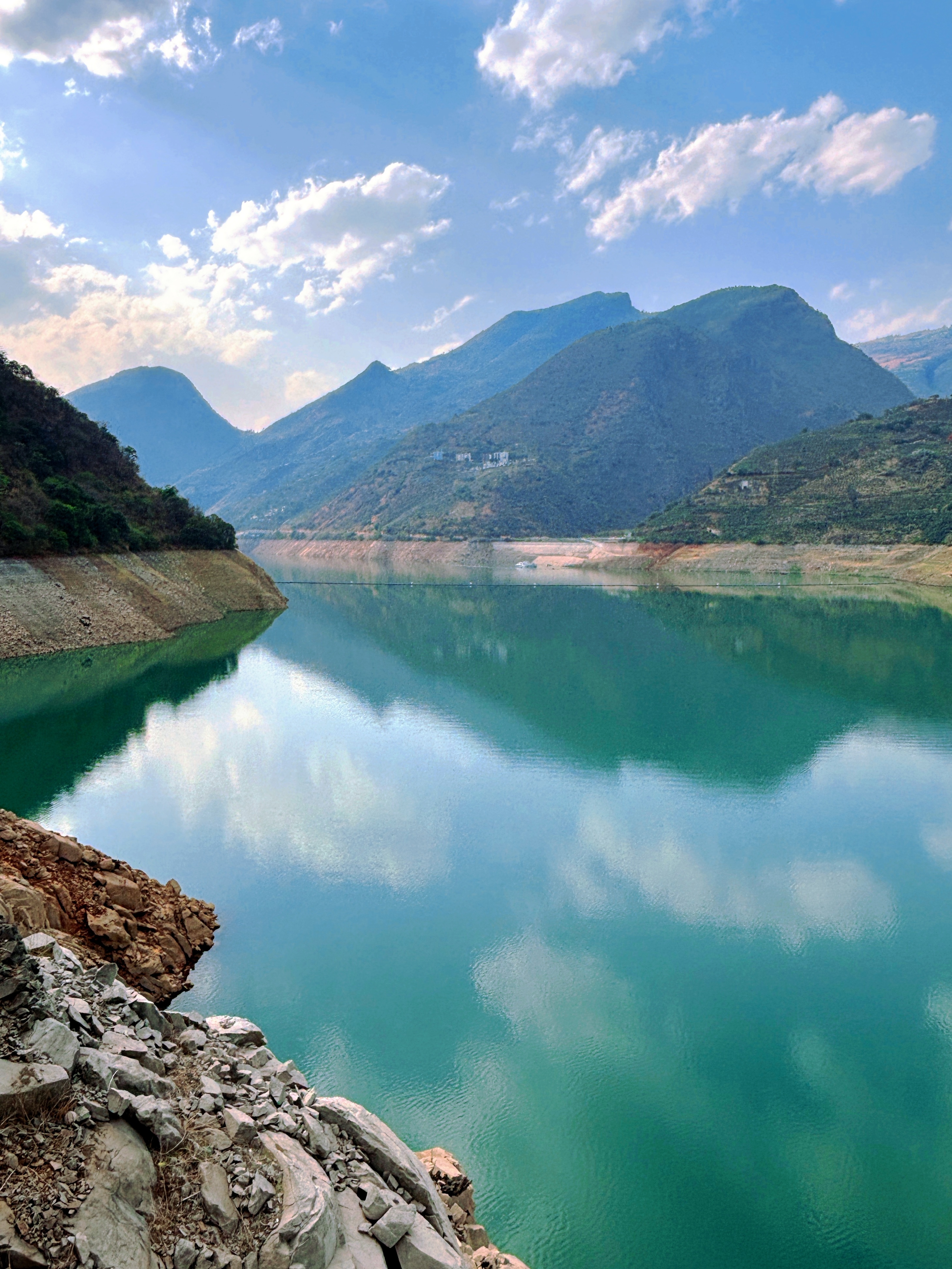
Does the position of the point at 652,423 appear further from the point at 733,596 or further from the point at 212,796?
the point at 212,796

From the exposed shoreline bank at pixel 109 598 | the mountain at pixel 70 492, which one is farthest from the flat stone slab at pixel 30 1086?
the mountain at pixel 70 492

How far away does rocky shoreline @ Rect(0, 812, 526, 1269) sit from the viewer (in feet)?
12.0

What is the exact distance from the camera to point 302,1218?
4066 millimetres

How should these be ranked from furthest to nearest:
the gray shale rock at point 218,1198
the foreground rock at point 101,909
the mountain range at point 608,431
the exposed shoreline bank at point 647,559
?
the mountain range at point 608,431
the exposed shoreline bank at point 647,559
the foreground rock at point 101,909
the gray shale rock at point 218,1198

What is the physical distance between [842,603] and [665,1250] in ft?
159

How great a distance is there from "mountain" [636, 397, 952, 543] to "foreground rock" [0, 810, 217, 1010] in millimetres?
59687

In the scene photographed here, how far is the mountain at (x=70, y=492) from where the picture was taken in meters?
32.3

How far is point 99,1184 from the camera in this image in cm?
377

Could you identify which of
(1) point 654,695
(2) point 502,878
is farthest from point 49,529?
(2) point 502,878

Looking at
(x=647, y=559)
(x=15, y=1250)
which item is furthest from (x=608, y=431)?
(x=15, y=1250)

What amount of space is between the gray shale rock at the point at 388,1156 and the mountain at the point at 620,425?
3678 inches

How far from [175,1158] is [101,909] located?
520 centimetres

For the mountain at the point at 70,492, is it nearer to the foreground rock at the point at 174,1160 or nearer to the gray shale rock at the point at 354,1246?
the foreground rock at the point at 174,1160

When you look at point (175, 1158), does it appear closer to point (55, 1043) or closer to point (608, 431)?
point (55, 1043)
